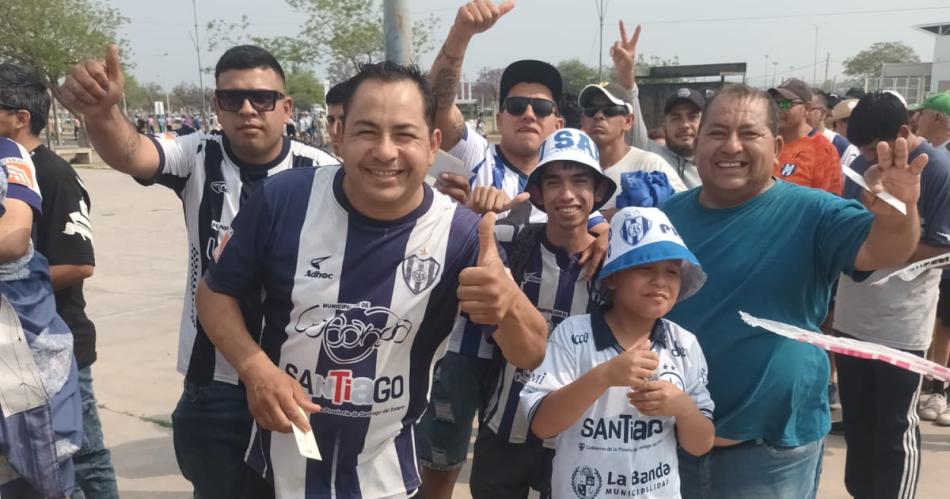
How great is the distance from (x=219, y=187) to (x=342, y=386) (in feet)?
3.97

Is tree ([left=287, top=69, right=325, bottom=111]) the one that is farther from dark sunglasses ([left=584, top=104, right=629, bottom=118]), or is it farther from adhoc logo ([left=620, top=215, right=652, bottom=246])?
adhoc logo ([left=620, top=215, right=652, bottom=246])

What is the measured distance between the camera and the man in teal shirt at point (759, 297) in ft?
7.21

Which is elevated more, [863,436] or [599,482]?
[599,482]

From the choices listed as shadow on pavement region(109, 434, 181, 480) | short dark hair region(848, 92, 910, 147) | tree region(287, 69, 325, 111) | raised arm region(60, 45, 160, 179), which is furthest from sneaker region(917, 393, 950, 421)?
tree region(287, 69, 325, 111)

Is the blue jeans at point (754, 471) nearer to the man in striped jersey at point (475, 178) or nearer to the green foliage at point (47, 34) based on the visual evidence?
the man in striped jersey at point (475, 178)

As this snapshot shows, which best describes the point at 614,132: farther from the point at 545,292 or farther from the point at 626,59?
the point at 545,292

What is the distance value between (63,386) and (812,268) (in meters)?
2.56

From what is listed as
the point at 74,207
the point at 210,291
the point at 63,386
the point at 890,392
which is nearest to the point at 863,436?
the point at 890,392

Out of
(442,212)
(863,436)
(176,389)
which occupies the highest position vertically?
(442,212)

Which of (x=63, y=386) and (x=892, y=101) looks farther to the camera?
(x=892, y=101)

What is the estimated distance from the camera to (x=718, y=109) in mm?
2342

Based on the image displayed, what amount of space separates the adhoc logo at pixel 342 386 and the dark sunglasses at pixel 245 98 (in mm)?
1254

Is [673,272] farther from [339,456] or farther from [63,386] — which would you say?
[63,386]

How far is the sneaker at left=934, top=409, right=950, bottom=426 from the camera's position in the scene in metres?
4.80
